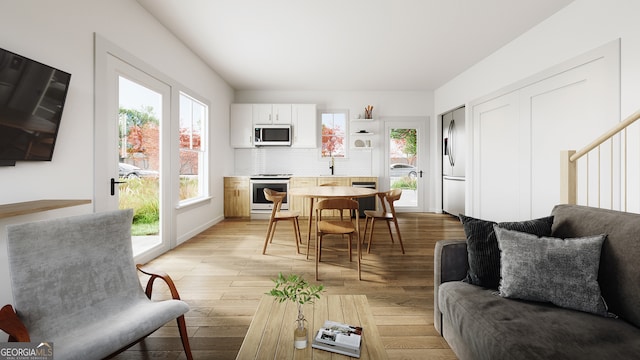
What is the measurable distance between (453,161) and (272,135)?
375 centimetres

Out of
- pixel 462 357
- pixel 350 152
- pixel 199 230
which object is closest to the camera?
pixel 462 357

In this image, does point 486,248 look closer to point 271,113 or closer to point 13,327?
point 13,327

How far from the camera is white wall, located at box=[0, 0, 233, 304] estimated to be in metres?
1.79

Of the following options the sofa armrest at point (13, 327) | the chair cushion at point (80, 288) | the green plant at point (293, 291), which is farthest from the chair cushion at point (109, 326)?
the green plant at point (293, 291)

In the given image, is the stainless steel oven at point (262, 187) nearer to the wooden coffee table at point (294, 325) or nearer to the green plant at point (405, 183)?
the green plant at point (405, 183)

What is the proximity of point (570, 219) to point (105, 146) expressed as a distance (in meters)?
3.54

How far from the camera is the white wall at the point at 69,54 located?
1.79 m

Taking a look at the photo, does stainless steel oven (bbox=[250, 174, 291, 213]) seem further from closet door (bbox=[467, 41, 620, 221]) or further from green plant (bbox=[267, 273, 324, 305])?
green plant (bbox=[267, 273, 324, 305])

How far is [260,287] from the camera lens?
2582 millimetres

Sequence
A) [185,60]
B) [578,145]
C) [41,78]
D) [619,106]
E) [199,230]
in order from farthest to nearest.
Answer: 1. [199,230]
2. [185,60]
3. [578,145]
4. [619,106]
5. [41,78]

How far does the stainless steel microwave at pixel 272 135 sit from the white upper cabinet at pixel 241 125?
0.20 meters

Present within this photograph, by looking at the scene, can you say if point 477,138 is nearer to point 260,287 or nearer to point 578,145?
point 578,145

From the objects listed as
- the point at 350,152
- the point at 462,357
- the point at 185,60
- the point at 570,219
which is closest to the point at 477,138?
the point at 350,152

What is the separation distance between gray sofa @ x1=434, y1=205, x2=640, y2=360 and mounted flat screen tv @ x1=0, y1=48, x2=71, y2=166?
2740mm
